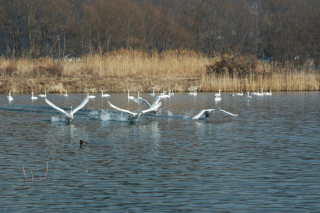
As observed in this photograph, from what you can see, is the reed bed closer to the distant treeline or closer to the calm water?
the distant treeline

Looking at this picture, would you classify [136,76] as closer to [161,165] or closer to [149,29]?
[149,29]

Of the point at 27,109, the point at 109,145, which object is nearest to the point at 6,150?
the point at 109,145

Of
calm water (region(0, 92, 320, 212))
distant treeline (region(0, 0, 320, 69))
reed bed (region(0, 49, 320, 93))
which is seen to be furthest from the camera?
distant treeline (region(0, 0, 320, 69))

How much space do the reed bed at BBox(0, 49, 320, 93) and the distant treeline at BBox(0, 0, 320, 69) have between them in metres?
9.07

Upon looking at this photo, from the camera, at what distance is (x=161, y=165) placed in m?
12.0

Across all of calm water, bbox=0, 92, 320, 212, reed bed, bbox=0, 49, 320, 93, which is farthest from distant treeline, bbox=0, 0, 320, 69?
calm water, bbox=0, 92, 320, 212

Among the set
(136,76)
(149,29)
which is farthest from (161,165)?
(149,29)

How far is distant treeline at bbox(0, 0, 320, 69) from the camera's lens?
64.4m

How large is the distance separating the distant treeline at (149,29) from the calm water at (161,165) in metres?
36.7

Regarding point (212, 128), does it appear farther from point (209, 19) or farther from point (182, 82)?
point (209, 19)

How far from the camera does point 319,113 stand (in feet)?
83.5

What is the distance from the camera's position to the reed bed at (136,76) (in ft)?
142

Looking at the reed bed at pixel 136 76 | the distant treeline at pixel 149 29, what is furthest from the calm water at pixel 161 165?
the distant treeline at pixel 149 29

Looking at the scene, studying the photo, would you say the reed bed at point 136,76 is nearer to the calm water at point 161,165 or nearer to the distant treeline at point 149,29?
the distant treeline at point 149,29
